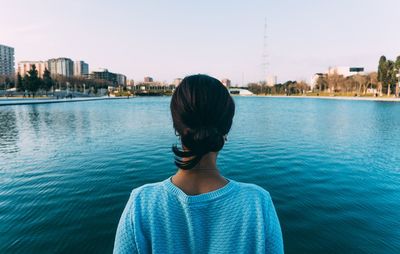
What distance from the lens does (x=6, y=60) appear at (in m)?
167

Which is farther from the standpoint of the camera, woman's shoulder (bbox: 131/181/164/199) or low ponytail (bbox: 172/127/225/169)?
low ponytail (bbox: 172/127/225/169)

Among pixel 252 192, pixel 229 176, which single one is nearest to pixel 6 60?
pixel 229 176

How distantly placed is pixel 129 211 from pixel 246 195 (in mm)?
578

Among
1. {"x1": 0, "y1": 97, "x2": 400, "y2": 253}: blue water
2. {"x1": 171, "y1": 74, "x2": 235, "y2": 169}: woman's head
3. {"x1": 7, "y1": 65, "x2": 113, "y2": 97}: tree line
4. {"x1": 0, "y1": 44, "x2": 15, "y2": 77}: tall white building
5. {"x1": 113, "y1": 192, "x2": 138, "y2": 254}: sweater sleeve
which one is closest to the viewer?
{"x1": 113, "y1": 192, "x2": 138, "y2": 254}: sweater sleeve

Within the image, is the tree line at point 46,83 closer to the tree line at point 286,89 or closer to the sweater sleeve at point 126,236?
the sweater sleeve at point 126,236

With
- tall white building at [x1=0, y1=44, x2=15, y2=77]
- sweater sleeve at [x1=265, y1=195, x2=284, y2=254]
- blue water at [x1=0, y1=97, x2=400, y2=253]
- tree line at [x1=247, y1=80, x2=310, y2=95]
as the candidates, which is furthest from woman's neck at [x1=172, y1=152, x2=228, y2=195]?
tall white building at [x1=0, y1=44, x2=15, y2=77]

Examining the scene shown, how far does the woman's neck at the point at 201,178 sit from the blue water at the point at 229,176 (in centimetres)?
553

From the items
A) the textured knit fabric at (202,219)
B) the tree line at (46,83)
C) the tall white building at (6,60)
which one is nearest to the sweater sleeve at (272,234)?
the textured knit fabric at (202,219)

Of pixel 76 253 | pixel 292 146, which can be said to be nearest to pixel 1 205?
pixel 76 253

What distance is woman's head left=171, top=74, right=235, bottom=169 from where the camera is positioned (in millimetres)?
1365

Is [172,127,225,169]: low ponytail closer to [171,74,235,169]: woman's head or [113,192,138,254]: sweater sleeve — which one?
[171,74,235,169]: woman's head

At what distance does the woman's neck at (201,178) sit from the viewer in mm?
1345

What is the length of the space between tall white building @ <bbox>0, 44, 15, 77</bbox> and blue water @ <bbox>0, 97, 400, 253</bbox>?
18235 centimetres

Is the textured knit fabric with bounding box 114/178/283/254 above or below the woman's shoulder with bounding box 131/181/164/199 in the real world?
below
